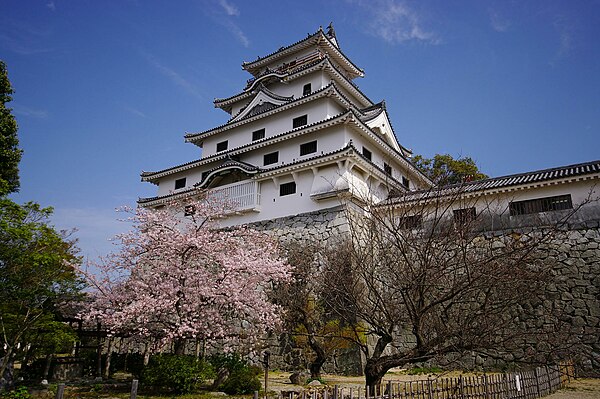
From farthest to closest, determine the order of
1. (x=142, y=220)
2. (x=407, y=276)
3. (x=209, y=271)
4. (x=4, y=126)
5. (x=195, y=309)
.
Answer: (x=4, y=126) → (x=142, y=220) → (x=209, y=271) → (x=195, y=309) → (x=407, y=276)

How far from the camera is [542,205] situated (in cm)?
1466

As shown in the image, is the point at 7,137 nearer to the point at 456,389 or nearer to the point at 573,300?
the point at 456,389

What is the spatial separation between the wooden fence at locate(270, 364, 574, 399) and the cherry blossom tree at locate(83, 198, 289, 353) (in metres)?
2.81

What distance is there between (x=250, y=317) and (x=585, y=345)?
10717mm

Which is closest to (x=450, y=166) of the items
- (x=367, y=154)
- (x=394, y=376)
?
(x=367, y=154)

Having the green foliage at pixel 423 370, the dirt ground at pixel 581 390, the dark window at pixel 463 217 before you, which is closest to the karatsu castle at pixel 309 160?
the dark window at pixel 463 217

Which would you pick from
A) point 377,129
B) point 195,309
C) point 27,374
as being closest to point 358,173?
point 377,129

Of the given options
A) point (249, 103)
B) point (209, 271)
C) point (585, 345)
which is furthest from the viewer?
point (249, 103)

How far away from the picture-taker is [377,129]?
818 inches

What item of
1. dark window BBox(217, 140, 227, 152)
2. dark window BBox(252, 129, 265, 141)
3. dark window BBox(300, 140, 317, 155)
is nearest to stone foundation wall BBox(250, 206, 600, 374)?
dark window BBox(300, 140, 317, 155)

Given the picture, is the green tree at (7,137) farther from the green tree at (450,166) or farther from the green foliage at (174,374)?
the green tree at (450,166)

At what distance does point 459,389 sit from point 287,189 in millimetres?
12275

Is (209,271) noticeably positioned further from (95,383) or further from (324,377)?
(324,377)

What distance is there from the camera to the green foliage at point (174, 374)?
32.6 feet
